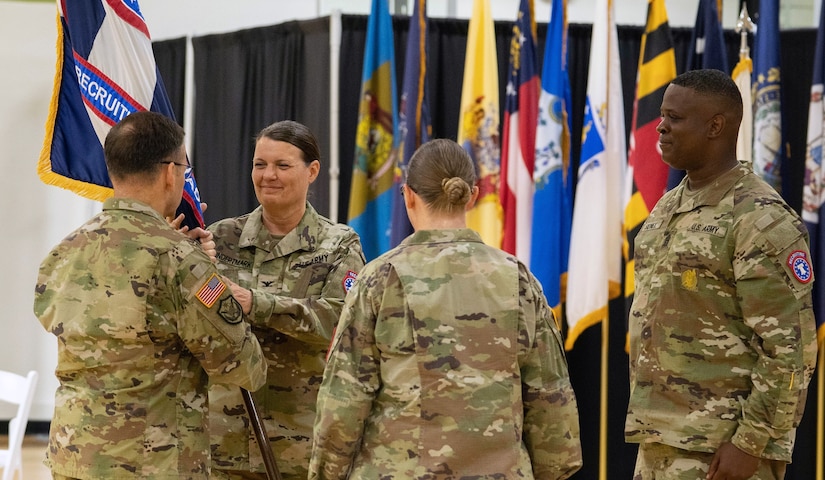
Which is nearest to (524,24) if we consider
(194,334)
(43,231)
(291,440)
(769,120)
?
(769,120)

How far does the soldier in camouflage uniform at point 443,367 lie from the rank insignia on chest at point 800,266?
69cm

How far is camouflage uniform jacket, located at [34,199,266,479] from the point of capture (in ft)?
7.61

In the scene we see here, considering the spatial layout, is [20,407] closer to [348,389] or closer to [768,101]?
[348,389]

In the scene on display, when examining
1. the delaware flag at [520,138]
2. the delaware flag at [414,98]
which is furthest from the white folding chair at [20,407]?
the delaware flag at [520,138]

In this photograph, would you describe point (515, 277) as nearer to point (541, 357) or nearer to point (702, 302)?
point (541, 357)

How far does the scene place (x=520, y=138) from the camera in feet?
16.1

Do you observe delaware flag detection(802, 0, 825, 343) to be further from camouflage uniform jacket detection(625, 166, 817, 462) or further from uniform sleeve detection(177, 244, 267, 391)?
uniform sleeve detection(177, 244, 267, 391)

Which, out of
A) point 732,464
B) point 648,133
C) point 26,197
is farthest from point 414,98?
point 26,197

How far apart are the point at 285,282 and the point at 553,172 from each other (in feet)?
7.10

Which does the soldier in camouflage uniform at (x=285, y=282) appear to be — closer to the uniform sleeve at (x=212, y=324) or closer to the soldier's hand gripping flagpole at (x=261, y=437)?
the soldier's hand gripping flagpole at (x=261, y=437)

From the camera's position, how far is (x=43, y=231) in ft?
23.7

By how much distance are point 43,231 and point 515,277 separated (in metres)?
5.87

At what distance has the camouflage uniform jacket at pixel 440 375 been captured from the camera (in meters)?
2.15

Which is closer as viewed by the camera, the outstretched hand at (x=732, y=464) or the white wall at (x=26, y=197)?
the outstretched hand at (x=732, y=464)
